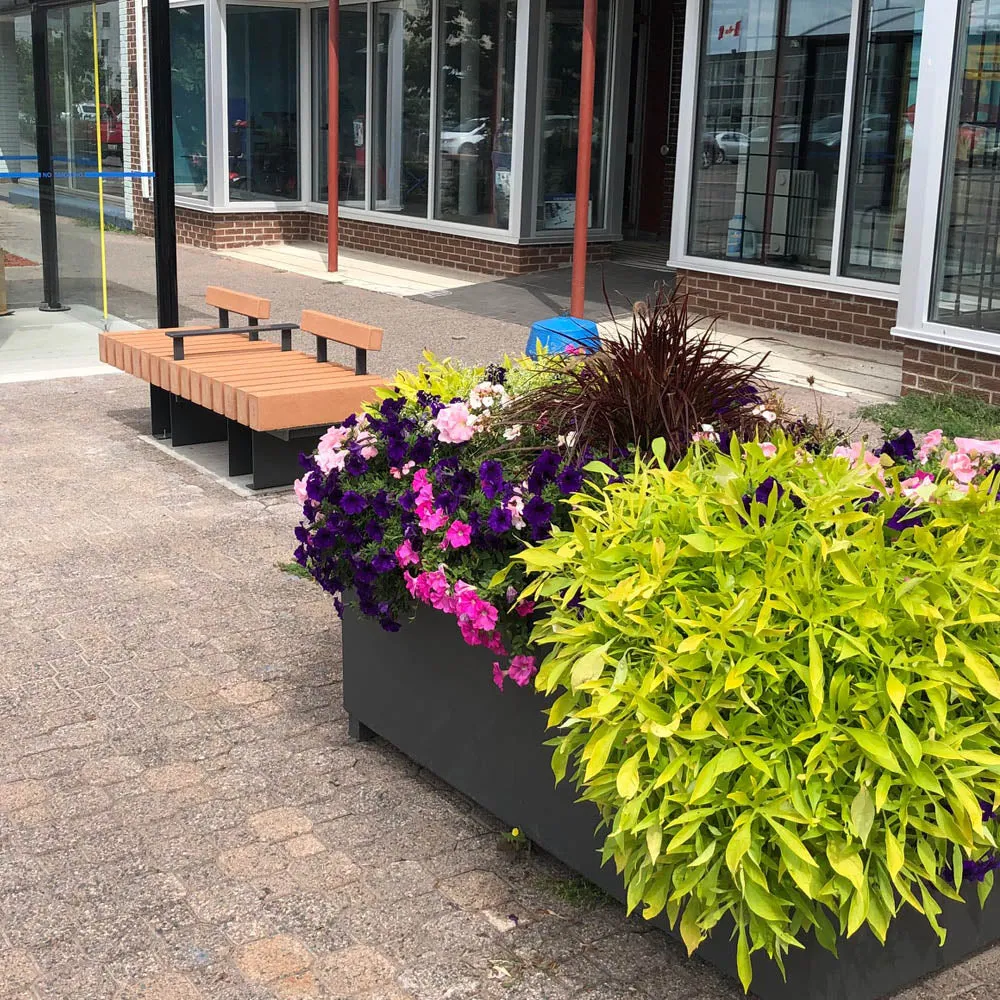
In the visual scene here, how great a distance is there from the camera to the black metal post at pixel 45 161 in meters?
9.41

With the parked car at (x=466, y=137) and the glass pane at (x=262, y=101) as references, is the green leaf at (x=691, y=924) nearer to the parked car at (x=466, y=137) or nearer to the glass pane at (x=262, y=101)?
the parked car at (x=466, y=137)

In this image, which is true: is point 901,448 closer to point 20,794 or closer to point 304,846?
point 304,846

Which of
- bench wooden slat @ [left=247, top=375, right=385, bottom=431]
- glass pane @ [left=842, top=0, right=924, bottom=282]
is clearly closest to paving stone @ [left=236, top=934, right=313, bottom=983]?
bench wooden slat @ [left=247, top=375, right=385, bottom=431]

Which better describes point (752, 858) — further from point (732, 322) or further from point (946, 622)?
point (732, 322)

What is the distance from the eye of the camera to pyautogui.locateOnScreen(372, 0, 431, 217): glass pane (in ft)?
50.5

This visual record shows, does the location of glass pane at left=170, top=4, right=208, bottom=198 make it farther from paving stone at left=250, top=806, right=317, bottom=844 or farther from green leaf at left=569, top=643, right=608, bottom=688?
green leaf at left=569, top=643, right=608, bottom=688

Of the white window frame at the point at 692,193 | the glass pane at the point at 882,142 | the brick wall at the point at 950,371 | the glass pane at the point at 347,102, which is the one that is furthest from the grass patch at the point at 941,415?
the glass pane at the point at 347,102

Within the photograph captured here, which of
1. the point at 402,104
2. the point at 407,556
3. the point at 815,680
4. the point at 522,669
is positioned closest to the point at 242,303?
the point at 407,556

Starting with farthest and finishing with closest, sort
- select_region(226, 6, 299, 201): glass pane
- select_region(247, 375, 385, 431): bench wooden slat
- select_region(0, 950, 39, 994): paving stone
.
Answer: select_region(226, 6, 299, 201): glass pane < select_region(247, 375, 385, 431): bench wooden slat < select_region(0, 950, 39, 994): paving stone

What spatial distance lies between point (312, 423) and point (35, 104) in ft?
15.3

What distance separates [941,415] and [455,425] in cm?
530

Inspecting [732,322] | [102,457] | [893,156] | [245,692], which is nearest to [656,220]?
[732,322]

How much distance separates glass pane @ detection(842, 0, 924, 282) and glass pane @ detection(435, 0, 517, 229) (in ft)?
16.2

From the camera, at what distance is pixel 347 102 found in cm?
1678
